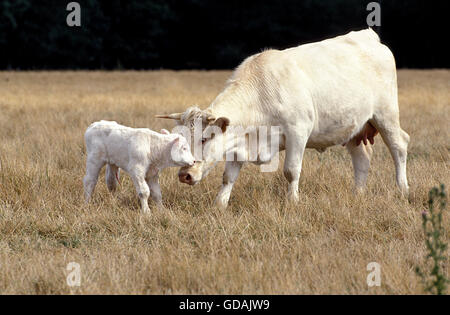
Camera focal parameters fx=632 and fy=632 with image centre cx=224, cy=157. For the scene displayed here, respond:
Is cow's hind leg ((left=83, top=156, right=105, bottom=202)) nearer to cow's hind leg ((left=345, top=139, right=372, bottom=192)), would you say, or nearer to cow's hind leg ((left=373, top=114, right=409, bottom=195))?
cow's hind leg ((left=345, top=139, right=372, bottom=192))

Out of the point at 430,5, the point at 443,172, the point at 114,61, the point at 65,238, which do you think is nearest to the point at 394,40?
the point at 430,5

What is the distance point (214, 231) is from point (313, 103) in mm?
1872

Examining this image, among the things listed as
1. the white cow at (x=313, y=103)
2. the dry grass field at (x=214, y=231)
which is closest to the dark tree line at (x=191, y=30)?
the dry grass field at (x=214, y=231)

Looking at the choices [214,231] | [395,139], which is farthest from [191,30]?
[214,231]

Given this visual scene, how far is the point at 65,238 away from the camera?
519 cm

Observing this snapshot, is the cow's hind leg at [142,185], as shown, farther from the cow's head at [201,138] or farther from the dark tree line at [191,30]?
the dark tree line at [191,30]

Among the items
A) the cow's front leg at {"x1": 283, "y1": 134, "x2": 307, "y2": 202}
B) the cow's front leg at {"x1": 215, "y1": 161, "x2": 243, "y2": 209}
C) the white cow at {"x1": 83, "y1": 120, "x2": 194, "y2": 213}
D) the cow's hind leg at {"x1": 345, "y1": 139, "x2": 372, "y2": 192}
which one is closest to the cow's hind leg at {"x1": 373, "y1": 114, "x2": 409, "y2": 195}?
the cow's hind leg at {"x1": 345, "y1": 139, "x2": 372, "y2": 192}

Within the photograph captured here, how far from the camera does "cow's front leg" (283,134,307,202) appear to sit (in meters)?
5.98

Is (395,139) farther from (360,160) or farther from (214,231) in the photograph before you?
(214,231)

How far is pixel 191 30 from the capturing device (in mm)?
40750

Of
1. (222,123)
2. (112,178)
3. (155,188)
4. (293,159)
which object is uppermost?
(222,123)

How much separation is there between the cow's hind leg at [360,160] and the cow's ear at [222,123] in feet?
6.63

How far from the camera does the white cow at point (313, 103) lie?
5859mm
